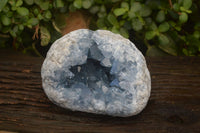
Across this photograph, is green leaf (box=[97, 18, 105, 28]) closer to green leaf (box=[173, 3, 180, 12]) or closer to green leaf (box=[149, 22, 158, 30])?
green leaf (box=[149, 22, 158, 30])

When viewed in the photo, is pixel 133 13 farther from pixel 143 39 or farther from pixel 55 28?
pixel 55 28

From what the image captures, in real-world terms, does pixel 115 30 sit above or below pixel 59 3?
below

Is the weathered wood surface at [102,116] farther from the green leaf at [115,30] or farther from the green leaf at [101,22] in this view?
the green leaf at [101,22]

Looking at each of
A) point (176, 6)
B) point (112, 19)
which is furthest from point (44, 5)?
point (176, 6)

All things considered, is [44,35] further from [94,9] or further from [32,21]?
[94,9]

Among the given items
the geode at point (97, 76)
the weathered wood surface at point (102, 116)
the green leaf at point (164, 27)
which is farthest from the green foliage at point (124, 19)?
the geode at point (97, 76)

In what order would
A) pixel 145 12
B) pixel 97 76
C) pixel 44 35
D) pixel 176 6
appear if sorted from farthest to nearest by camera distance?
pixel 44 35, pixel 145 12, pixel 176 6, pixel 97 76
